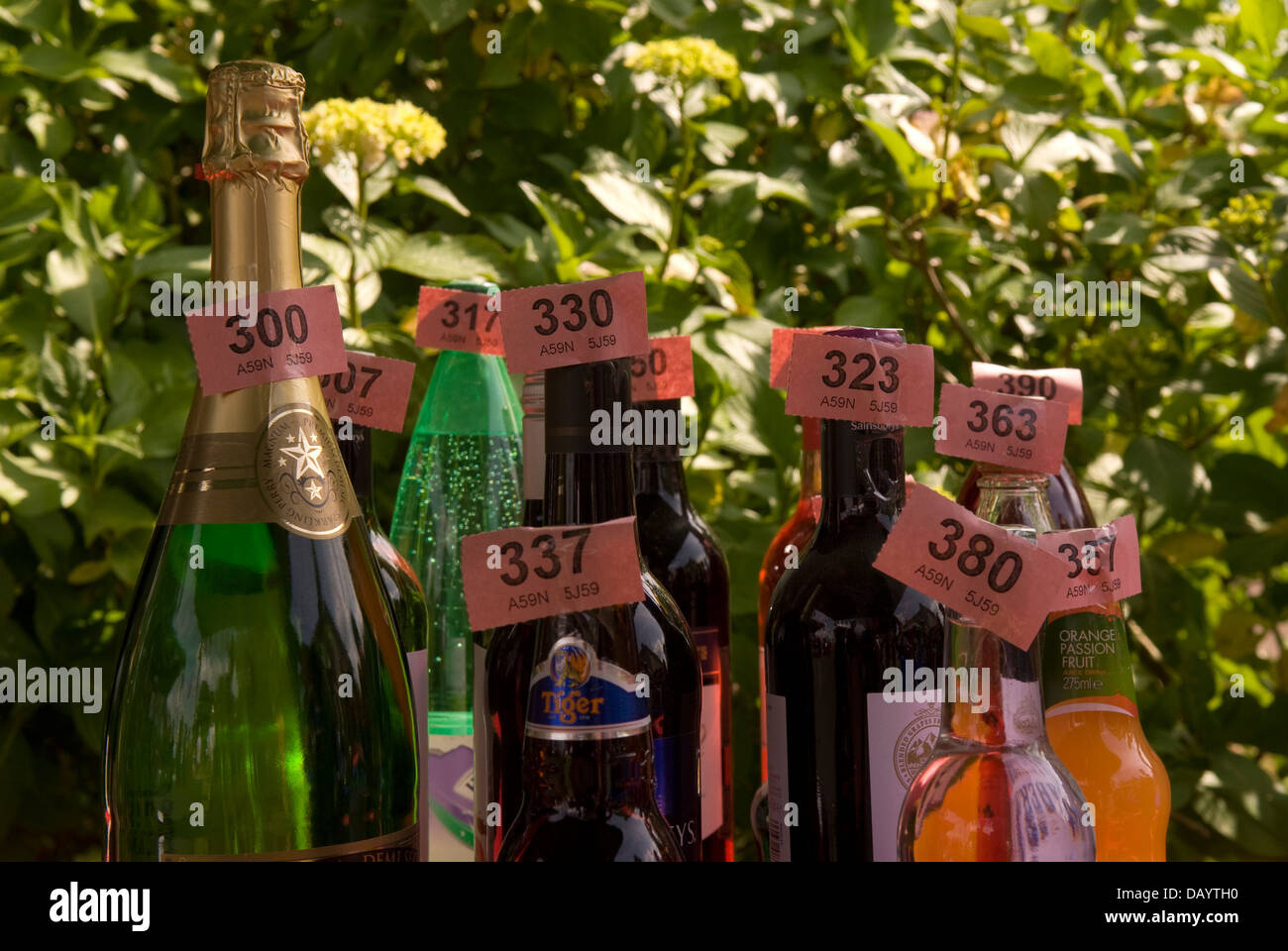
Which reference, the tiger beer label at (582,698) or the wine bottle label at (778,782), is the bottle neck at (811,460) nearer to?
the wine bottle label at (778,782)

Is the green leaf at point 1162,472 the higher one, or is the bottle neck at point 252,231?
the bottle neck at point 252,231

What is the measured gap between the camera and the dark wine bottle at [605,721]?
592mm

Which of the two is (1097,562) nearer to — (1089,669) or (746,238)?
(1089,669)

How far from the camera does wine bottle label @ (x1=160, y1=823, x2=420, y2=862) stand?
0.64 meters

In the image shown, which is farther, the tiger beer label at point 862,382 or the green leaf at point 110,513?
the green leaf at point 110,513

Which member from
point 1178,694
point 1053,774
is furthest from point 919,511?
point 1178,694

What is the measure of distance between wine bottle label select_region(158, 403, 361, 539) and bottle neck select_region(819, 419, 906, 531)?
316 mm

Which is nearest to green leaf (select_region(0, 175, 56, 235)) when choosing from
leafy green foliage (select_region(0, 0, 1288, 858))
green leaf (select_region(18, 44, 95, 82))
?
leafy green foliage (select_region(0, 0, 1288, 858))

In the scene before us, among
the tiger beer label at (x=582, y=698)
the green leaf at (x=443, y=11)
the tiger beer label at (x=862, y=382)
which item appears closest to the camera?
the tiger beer label at (x=582, y=698)

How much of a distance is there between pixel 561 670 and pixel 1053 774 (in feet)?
0.86

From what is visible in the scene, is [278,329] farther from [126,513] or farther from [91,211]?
[91,211]

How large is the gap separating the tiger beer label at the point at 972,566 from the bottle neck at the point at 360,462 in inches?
15.2

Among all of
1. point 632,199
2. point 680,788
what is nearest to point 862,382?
point 680,788

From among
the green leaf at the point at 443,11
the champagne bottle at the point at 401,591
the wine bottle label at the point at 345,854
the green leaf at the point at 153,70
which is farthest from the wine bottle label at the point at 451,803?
the green leaf at the point at 153,70
